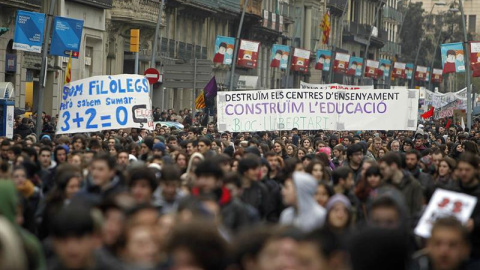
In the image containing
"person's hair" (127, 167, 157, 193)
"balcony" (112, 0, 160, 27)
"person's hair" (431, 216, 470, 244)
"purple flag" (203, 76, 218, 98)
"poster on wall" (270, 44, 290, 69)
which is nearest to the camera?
"person's hair" (431, 216, 470, 244)

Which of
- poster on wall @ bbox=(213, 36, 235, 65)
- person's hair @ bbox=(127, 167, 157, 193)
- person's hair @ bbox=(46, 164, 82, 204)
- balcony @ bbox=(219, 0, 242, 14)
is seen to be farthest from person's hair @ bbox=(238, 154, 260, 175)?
balcony @ bbox=(219, 0, 242, 14)

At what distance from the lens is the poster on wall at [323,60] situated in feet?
215

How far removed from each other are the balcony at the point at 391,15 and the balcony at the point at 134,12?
220ft

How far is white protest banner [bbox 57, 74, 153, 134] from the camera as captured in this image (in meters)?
23.2

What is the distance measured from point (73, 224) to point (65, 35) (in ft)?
71.5

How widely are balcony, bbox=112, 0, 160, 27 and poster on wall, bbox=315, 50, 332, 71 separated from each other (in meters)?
15.8

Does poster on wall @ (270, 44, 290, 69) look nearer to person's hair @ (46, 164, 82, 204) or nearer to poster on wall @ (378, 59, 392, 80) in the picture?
poster on wall @ (378, 59, 392, 80)

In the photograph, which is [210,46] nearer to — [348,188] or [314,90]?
[314,90]

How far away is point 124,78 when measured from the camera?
2381cm

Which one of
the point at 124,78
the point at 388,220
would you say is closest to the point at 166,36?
the point at 124,78

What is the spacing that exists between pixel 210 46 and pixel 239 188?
5393 cm

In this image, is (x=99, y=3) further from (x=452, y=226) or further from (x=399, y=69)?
(x=452, y=226)

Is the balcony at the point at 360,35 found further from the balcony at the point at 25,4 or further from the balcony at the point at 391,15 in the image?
the balcony at the point at 25,4

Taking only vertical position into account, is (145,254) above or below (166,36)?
below
